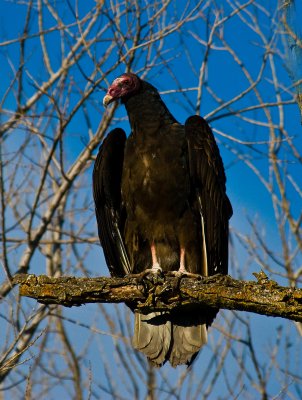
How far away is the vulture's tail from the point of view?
4195 millimetres

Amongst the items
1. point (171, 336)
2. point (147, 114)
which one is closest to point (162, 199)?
point (147, 114)

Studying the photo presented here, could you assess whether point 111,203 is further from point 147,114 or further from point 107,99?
point 107,99

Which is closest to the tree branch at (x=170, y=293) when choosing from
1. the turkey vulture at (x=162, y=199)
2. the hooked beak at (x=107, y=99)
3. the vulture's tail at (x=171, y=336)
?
the vulture's tail at (x=171, y=336)

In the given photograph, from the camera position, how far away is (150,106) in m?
4.89

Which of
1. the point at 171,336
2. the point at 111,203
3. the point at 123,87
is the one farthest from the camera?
the point at 123,87

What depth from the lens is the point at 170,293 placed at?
376 centimetres

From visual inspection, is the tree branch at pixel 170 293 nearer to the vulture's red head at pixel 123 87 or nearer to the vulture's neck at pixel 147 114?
the vulture's neck at pixel 147 114

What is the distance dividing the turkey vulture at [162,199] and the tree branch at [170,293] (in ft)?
1.83

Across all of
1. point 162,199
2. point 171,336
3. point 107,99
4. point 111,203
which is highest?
point 107,99

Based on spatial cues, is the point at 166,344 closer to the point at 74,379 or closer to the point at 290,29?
the point at 290,29

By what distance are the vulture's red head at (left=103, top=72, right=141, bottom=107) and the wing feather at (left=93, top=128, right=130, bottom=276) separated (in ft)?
1.16

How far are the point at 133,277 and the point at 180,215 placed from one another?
0.94m

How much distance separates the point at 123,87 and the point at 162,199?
3.08 ft

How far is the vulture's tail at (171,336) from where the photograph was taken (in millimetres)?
4195
